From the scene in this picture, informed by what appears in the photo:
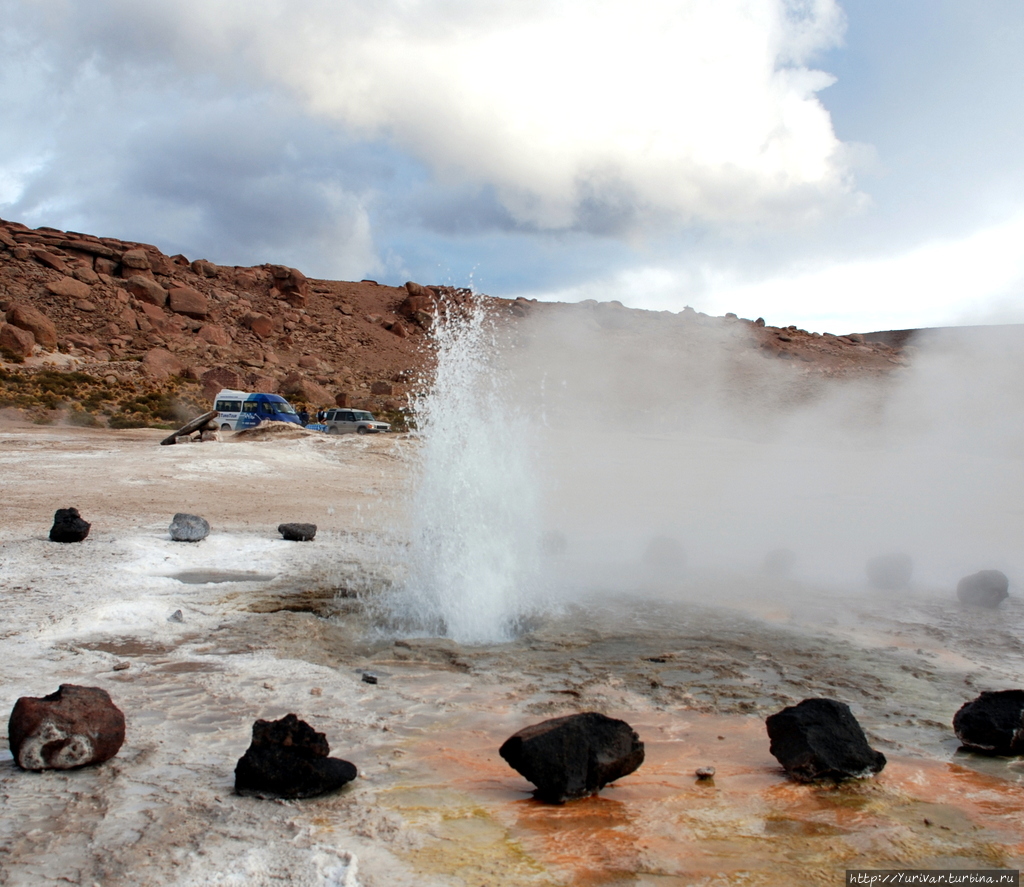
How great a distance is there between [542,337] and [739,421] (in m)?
16.8

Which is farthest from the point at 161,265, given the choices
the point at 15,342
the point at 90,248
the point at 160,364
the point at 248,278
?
the point at 15,342

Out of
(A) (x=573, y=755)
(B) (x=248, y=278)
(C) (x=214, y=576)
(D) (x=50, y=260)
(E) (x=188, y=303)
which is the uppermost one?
(B) (x=248, y=278)

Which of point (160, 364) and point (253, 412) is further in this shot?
point (160, 364)

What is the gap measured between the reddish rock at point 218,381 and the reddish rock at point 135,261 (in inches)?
615

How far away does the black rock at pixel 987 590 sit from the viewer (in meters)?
6.27

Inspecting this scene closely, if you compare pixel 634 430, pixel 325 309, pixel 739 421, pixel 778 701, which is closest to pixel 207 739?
pixel 778 701

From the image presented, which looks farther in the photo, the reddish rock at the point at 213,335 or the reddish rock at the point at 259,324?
the reddish rock at the point at 259,324

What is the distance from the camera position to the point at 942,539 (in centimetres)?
1002

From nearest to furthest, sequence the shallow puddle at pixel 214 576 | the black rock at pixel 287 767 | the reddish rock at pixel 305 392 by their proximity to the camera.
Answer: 1. the black rock at pixel 287 767
2. the shallow puddle at pixel 214 576
3. the reddish rock at pixel 305 392

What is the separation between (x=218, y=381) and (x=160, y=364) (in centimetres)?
379

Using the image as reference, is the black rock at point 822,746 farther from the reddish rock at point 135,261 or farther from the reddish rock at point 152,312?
the reddish rock at point 135,261

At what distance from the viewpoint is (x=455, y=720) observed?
3.53 meters

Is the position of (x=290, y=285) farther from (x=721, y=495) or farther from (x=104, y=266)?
(x=721, y=495)

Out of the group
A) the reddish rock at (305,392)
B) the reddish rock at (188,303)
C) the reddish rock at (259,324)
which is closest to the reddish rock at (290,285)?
the reddish rock at (259,324)
